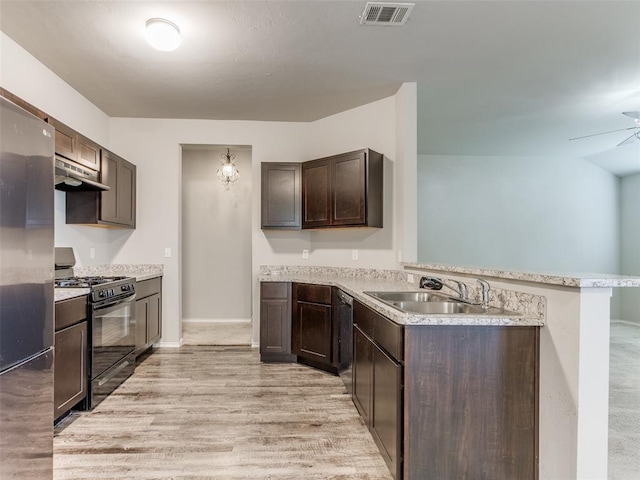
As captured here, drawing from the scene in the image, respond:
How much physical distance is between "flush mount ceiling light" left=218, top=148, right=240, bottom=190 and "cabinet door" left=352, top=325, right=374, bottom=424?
3274 mm

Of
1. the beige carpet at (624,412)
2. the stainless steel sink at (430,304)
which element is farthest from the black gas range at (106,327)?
the beige carpet at (624,412)

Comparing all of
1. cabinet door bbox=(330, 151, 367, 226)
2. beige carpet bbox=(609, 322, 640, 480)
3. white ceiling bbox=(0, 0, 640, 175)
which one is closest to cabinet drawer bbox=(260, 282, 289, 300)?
cabinet door bbox=(330, 151, 367, 226)

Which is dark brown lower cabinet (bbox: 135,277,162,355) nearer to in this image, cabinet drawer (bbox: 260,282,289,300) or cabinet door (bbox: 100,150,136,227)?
cabinet door (bbox: 100,150,136,227)

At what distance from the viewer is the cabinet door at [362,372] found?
2066 mm

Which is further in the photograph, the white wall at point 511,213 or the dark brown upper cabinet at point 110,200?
the white wall at point 511,213

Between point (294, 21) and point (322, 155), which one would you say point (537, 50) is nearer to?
point (294, 21)

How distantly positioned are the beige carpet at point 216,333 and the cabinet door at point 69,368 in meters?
1.82

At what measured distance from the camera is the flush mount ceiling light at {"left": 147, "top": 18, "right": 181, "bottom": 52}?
2191 mm

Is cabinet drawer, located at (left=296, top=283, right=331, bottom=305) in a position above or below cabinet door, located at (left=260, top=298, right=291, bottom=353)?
above

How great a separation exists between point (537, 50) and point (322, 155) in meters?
2.20

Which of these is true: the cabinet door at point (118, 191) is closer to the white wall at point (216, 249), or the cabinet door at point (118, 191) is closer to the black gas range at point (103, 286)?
the black gas range at point (103, 286)

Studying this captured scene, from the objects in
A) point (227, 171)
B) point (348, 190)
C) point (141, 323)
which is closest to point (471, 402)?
point (348, 190)

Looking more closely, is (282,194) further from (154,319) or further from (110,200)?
(154,319)

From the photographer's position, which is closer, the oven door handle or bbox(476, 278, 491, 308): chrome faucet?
bbox(476, 278, 491, 308): chrome faucet
